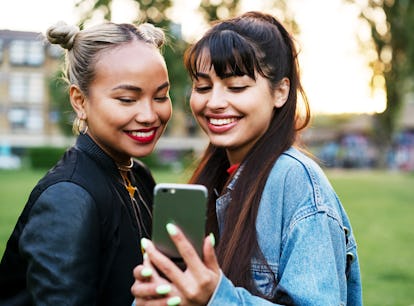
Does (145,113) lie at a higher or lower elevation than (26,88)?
higher

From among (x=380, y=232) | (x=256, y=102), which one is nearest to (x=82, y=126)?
(x=256, y=102)

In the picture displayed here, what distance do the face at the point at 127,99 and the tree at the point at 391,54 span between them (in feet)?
66.3

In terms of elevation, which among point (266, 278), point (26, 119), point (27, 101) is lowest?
point (26, 119)

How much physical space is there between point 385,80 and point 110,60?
101 feet

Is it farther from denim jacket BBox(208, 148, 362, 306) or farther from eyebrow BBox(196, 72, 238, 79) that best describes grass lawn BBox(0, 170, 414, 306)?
denim jacket BBox(208, 148, 362, 306)

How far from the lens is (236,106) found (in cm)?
225

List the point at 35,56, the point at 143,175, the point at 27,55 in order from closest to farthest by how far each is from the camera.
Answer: the point at 143,175
the point at 27,55
the point at 35,56

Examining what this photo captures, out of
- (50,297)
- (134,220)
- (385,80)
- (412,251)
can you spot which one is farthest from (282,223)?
(385,80)

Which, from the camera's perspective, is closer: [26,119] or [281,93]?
[281,93]

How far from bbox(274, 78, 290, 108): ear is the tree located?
20153 millimetres

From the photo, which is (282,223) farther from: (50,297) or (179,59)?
(179,59)

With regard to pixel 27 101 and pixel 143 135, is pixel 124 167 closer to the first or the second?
pixel 143 135

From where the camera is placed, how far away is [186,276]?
1.71m

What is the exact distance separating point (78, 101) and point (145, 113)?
0.31 meters
